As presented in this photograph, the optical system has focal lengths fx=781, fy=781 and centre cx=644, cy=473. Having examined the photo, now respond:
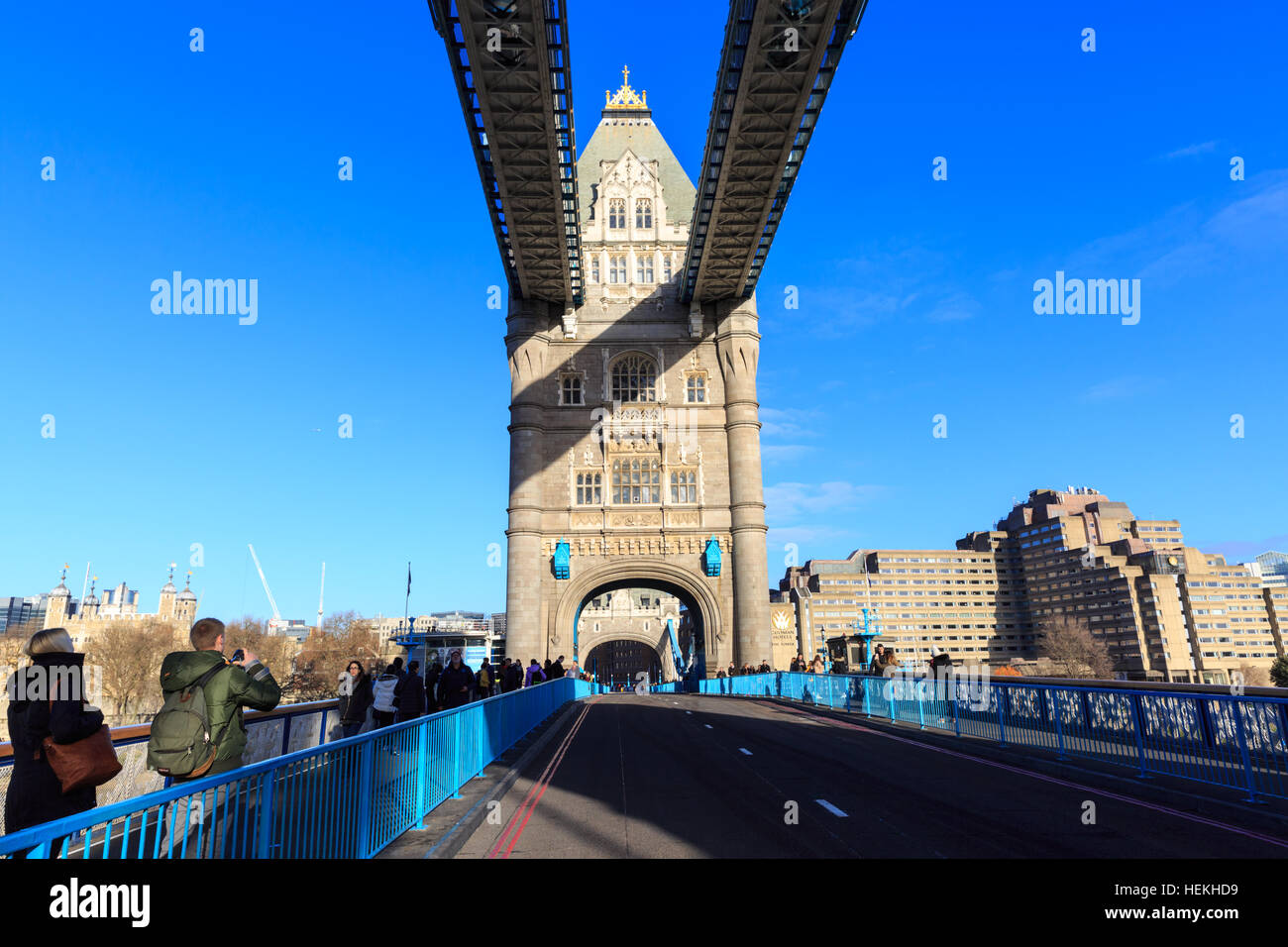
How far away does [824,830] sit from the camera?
Answer: 7484 mm

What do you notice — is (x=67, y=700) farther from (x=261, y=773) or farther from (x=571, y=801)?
(x=571, y=801)

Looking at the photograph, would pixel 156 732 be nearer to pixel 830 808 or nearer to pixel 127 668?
pixel 830 808

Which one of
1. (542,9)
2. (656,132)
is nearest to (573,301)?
(656,132)

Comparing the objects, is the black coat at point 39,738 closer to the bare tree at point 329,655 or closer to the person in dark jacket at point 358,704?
the person in dark jacket at point 358,704

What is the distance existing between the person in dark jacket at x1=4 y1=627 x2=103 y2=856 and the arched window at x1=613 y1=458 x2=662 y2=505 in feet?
120

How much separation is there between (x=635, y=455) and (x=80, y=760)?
37156 mm

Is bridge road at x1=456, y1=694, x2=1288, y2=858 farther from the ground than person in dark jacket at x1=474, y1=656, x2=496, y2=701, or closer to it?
closer to it

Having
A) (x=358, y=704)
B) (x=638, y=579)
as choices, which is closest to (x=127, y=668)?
(x=638, y=579)

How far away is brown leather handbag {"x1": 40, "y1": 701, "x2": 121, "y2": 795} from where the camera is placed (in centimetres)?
449

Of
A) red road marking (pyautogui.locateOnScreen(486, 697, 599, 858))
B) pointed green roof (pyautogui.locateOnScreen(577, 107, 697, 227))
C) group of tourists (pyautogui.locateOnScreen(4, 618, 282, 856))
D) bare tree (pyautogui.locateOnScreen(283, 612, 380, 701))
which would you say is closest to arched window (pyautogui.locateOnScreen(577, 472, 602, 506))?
pointed green roof (pyautogui.locateOnScreen(577, 107, 697, 227))

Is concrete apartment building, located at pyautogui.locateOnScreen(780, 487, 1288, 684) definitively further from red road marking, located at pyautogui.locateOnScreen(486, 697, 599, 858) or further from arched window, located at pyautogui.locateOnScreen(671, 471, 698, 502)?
red road marking, located at pyautogui.locateOnScreen(486, 697, 599, 858)

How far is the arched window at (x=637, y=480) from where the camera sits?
135 feet

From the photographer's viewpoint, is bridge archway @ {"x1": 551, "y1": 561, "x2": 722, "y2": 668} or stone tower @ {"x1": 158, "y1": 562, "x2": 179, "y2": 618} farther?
stone tower @ {"x1": 158, "y1": 562, "x2": 179, "y2": 618}

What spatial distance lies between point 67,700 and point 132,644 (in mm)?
86751
